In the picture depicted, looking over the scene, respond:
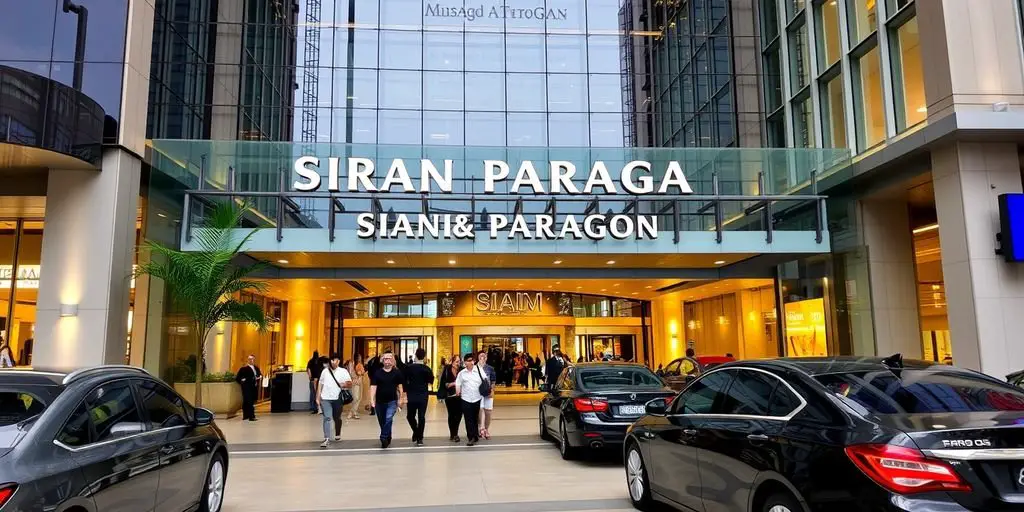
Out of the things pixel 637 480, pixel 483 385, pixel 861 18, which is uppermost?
pixel 861 18

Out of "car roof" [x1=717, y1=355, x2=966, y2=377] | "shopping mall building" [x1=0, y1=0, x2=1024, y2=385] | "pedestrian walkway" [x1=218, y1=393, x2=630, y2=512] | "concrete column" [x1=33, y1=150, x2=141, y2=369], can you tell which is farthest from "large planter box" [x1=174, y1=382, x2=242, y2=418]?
"car roof" [x1=717, y1=355, x2=966, y2=377]

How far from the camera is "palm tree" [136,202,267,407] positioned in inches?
545

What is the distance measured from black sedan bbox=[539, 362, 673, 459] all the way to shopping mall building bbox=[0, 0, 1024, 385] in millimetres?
5258

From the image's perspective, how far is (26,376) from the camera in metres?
4.73

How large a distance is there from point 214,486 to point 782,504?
17.3 ft

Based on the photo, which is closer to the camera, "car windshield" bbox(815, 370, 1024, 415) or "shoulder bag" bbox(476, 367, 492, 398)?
"car windshield" bbox(815, 370, 1024, 415)

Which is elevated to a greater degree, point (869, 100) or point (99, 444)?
point (869, 100)

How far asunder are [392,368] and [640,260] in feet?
26.4

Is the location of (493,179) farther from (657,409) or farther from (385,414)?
(657,409)

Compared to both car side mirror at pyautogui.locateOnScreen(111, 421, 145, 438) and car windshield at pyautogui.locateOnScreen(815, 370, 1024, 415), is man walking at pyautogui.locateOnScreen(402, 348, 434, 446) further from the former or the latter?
car windshield at pyautogui.locateOnScreen(815, 370, 1024, 415)

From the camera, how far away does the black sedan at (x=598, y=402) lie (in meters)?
9.42

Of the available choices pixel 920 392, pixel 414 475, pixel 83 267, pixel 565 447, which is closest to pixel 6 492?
pixel 920 392

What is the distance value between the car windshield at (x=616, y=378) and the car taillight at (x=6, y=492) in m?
7.68

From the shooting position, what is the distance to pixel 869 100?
16.8 m
